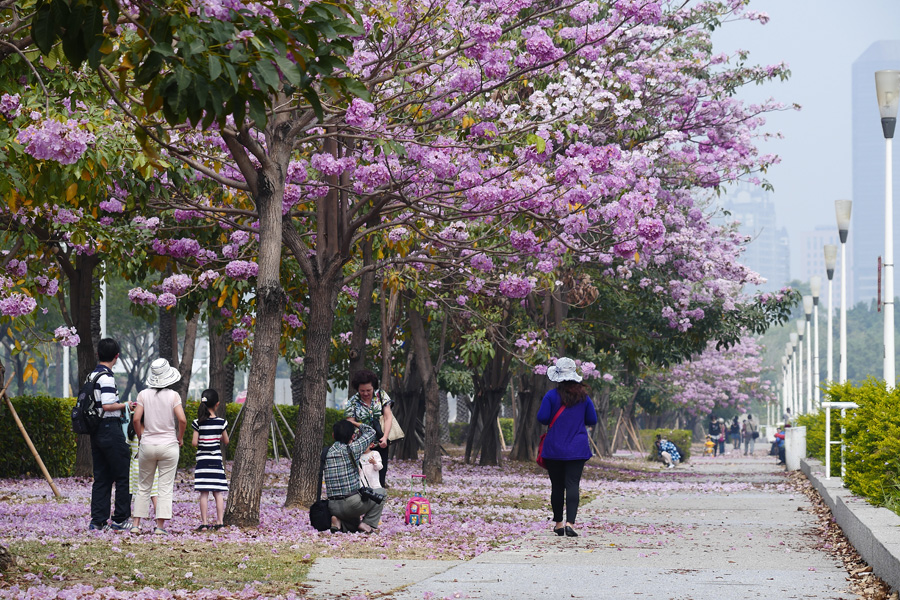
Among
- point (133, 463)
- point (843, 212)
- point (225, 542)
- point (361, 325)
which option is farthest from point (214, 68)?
point (843, 212)

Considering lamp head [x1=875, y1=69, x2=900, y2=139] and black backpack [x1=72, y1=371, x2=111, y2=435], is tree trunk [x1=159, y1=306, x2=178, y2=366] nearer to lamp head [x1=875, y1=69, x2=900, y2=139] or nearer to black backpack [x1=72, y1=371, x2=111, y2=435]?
black backpack [x1=72, y1=371, x2=111, y2=435]

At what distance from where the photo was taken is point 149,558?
8773 millimetres

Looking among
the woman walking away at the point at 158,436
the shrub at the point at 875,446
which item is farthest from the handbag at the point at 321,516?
the shrub at the point at 875,446

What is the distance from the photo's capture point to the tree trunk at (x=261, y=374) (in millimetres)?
11633

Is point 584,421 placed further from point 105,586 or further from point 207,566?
point 105,586

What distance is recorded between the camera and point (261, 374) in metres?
11.7

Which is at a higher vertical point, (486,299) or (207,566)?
(486,299)

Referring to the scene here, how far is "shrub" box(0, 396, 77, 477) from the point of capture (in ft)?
64.5

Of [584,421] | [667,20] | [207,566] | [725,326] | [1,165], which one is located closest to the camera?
[207,566]

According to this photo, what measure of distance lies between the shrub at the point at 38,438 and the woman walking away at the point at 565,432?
427 inches

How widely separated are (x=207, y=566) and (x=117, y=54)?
359cm

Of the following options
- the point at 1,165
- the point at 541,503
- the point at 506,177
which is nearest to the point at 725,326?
the point at 541,503

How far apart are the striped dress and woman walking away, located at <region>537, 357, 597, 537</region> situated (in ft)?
10.2

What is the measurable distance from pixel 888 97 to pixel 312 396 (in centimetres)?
866
